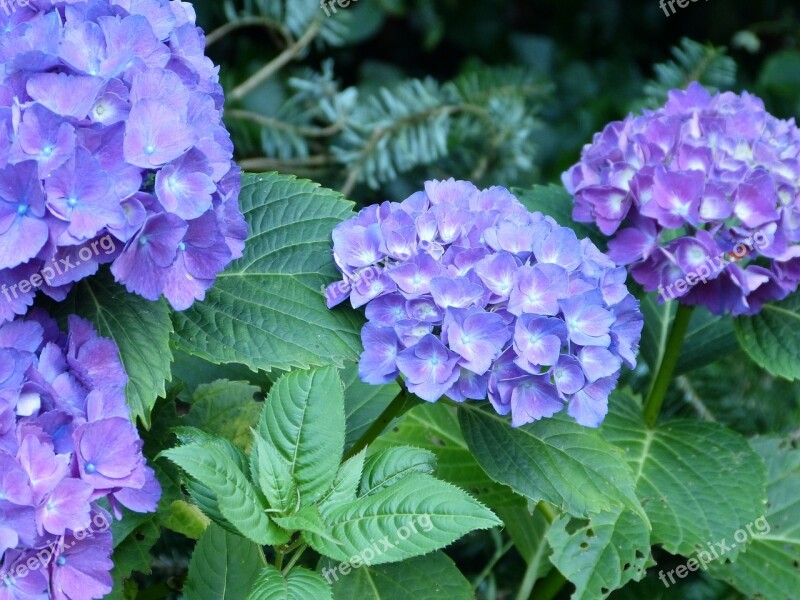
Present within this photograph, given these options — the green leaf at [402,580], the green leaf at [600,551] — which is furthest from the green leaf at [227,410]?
the green leaf at [600,551]

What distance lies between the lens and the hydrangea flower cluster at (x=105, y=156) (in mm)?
798

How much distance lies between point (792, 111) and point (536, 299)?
159 cm

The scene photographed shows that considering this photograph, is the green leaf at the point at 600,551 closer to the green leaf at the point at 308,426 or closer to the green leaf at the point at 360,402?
the green leaf at the point at 360,402

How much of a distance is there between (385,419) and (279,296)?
173mm

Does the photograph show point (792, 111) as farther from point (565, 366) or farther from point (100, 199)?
point (100, 199)

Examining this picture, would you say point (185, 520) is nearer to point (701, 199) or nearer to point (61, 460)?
point (61, 460)

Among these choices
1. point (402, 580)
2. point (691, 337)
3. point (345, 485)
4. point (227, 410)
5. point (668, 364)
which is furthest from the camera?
point (691, 337)

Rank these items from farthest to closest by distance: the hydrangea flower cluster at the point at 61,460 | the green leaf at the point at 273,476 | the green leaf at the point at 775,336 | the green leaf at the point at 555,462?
1. the green leaf at the point at 775,336
2. the green leaf at the point at 555,462
3. the green leaf at the point at 273,476
4. the hydrangea flower cluster at the point at 61,460

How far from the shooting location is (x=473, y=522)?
83 cm

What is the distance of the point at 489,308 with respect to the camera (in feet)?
3.04

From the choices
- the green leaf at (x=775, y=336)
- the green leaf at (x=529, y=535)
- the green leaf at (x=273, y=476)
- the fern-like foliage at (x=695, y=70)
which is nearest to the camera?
the green leaf at (x=273, y=476)

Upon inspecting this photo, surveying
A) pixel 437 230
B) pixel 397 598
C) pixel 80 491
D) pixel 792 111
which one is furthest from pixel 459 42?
pixel 80 491

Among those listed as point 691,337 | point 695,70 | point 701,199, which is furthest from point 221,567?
point 695,70

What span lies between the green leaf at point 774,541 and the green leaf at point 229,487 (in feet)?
1.93
